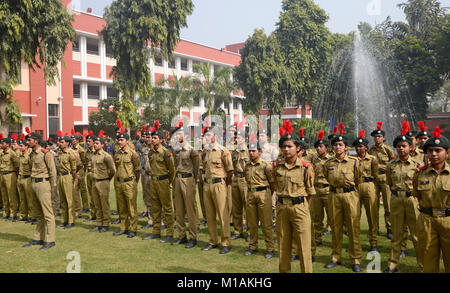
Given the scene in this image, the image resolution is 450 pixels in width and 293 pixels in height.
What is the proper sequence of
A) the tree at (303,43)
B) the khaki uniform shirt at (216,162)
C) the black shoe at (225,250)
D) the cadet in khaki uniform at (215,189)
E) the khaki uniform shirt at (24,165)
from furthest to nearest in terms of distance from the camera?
the tree at (303,43) < the khaki uniform shirt at (24,165) < the khaki uniform shirt at (216,162) < the cadet in khaki uniform at (215,189) < the black shoe at (225,250)

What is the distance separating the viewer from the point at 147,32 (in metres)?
21.3

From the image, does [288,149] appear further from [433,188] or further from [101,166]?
[101,166]

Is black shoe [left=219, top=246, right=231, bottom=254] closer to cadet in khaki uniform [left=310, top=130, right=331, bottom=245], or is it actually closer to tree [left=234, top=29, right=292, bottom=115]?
cadet in khaki uniform [left=310, top=130, right=331, bottom=245]

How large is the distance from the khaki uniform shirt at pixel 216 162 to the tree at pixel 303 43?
1033 inches

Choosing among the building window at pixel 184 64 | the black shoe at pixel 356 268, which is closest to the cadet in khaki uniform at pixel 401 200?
the black shoe at pixel 356 268

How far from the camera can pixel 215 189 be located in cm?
688

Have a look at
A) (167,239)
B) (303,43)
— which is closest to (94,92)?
(303,43)

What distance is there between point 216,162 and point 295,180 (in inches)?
91.1

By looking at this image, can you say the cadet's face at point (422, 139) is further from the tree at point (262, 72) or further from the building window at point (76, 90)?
the building window at point (76, 90)

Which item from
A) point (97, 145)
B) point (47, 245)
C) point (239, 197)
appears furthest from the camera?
point (97, 145)

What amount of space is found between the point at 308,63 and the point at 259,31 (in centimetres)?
534

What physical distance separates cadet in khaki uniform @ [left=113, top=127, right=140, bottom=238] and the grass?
0.33 metres

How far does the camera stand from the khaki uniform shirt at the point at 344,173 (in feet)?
19.1

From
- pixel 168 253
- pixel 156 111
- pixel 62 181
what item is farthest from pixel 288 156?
pixel 156 111
